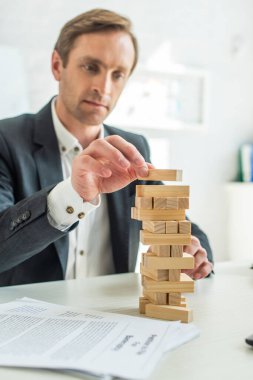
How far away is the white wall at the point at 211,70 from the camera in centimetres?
362

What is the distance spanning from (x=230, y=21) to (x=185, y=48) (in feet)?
1.52

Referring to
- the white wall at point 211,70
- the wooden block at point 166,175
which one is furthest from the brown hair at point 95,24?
the white wall at point 211,70

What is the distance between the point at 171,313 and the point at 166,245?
0.12 m

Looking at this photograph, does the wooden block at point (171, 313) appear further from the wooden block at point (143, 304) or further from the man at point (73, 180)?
the man at point (73, 180)

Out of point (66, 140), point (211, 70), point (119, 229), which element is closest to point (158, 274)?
point (119, 229)

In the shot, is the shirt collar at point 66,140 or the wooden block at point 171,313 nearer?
the wooden block at point 171,313

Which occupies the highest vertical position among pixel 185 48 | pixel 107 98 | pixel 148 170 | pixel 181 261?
pixel 185 48

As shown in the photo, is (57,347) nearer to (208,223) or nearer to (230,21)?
(208,223)

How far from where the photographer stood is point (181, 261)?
93 cm

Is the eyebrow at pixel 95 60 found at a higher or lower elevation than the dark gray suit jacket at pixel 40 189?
higher

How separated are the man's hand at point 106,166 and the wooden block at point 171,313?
9.8 inches

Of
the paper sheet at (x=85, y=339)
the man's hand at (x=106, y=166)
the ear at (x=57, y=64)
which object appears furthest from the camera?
the ear at (x=57, y=64)

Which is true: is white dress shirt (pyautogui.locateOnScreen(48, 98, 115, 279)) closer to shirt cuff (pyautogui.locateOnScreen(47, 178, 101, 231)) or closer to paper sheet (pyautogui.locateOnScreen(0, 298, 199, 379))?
shirt cuff (pyautogui.locateOnScreen(47, 178, 101, 231))

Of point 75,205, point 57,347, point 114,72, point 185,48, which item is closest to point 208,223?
point 185,48
